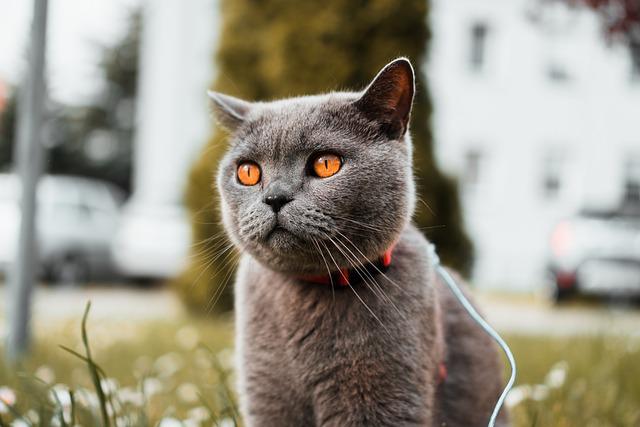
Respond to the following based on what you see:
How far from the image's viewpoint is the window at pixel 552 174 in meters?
14.5

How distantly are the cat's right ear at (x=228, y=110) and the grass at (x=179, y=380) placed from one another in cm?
63

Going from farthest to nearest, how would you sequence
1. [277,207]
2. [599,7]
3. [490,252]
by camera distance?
[490,252]
[599,7]
[277,207]

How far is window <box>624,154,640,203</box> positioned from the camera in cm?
1473

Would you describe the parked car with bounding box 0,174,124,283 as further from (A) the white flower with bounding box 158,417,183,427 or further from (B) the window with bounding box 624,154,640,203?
(B) the window with bounding box 624,154,640,203

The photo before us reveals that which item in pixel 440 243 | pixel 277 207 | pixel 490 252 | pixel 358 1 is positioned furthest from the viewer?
pixel 490 252

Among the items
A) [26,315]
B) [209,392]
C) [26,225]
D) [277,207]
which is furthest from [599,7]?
[26,315]

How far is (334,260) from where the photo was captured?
141cm

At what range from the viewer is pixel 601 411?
7.84 ft

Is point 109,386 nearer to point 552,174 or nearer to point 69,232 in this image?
point 69,232

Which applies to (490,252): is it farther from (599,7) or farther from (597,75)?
(599,7)

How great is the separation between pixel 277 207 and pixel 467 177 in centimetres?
1328

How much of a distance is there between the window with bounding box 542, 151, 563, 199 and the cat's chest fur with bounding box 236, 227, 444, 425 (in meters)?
13.8

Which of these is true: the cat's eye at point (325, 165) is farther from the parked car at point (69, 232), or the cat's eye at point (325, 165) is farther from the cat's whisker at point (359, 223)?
the parked car at point (69, 232)

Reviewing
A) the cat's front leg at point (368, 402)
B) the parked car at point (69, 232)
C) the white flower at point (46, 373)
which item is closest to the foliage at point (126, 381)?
the white flower at point (46, 373)
